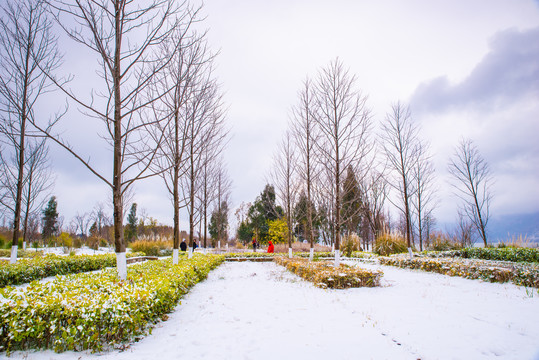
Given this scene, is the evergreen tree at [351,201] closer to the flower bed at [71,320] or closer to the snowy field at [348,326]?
the snowy field at [348,326]

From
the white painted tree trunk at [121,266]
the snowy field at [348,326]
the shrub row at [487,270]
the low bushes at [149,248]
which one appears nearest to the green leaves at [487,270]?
the shrub row at [487,270]

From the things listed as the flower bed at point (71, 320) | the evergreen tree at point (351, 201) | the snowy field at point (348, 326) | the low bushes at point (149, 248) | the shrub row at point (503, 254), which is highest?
the evergreen tree at point (351, 201)

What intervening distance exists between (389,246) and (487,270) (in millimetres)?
7407

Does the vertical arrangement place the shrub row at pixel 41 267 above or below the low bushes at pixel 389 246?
above

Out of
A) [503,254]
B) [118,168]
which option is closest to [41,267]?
[118,168]

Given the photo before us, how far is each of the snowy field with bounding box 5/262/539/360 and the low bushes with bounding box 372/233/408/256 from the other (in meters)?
8.21

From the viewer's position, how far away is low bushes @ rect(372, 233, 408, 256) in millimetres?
14141

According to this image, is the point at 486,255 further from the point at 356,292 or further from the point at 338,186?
the point at 356,292

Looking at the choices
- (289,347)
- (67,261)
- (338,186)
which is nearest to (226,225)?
(67,261)

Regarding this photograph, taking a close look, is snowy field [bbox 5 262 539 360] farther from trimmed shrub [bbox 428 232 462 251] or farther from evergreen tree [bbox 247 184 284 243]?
evergreen tree [bbox 247 184 284 243]

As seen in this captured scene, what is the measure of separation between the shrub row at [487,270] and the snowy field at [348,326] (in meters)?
0.38

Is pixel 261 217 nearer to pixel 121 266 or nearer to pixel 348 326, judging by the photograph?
pixel 121 266

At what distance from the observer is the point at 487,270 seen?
6.94 m

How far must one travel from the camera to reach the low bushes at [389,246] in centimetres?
1414
